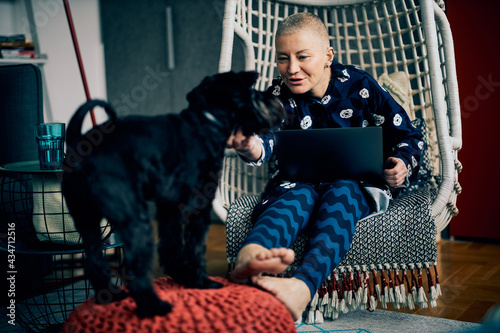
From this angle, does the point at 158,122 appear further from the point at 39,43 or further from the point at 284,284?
the point at 39,43

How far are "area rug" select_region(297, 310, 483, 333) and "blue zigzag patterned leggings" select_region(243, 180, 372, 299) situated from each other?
0.90 ft

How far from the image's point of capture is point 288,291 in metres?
0.81

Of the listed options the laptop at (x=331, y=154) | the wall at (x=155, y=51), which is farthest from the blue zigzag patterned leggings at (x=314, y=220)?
the wall at (x=155, y=51)

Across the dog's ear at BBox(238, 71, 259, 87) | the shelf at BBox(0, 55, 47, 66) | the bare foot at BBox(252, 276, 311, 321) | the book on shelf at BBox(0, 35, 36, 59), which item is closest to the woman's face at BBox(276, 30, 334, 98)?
the dog's ear at BBox(238, 71, 259, 87)

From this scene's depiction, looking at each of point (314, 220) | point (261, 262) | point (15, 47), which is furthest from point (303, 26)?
point (15, 47)

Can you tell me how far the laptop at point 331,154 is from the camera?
1046mm

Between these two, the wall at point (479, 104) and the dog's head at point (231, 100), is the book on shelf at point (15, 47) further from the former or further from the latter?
the wall at point (479, 104)

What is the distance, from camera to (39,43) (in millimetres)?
2631

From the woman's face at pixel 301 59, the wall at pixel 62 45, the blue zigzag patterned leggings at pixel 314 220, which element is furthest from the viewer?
the wall at pixel 62 45

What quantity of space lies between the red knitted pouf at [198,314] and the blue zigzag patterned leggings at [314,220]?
6.0 inches

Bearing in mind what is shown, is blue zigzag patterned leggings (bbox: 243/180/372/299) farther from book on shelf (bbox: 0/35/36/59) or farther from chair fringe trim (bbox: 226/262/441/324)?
book on shelf (bbox: 0/35/36/59)

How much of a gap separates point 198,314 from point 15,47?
2.08m

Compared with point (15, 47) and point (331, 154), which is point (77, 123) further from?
point (15, 47)

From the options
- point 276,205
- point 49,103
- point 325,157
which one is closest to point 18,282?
point 276,205
